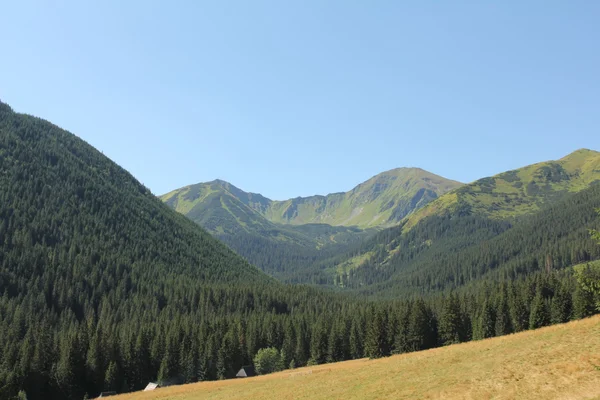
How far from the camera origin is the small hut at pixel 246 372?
11051cm

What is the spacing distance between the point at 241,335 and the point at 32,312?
80260 millimetres

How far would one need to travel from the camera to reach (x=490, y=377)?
1470 inches

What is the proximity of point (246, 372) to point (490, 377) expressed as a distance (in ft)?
277

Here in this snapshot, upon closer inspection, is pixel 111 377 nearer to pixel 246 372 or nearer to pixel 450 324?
pixel 246 372

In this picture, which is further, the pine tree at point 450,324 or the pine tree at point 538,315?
the pine tree at point 450,324

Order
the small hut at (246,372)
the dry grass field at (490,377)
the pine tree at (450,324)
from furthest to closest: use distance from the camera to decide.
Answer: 1. the pine tree at (450,324)
2. the small hut at (246,372)
3. the dry grass field at (490,377)

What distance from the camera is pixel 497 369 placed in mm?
39625

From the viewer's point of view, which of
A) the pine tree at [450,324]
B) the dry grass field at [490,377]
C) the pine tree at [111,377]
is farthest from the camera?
the pine tree at [450,324]

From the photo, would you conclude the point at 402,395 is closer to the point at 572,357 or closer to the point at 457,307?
the point at 572,357

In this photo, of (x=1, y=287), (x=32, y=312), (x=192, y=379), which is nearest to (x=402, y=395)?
(x=192, y=379)

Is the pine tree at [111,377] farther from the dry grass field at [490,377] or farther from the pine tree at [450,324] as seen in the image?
the pine tree at [450,324]

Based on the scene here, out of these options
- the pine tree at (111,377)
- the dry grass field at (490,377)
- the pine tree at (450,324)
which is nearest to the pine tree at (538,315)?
the pine tree at (450,324)

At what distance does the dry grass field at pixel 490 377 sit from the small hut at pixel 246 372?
171ft

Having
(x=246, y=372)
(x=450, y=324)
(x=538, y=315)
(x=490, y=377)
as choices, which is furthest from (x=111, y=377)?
(x=538, y=315)
